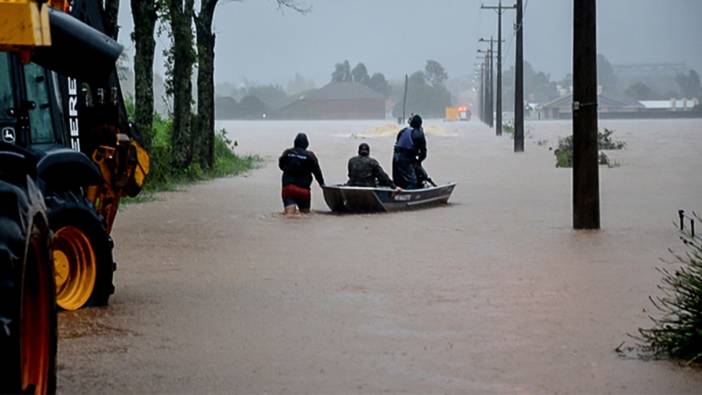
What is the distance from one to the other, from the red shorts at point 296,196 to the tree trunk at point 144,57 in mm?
7014

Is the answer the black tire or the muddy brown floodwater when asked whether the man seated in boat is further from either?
the black tire

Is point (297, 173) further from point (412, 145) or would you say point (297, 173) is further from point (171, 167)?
point (171, 167)

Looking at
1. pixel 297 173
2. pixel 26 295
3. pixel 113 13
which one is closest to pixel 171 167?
pixel 113 13

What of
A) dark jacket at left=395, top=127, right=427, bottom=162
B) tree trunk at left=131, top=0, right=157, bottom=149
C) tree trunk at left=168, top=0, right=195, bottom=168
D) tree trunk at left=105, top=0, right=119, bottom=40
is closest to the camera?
dark jacket at left=395, top=127, right=427, bottom=162

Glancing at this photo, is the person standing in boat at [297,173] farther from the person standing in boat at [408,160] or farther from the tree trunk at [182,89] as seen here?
the tree trunk at [182,89]

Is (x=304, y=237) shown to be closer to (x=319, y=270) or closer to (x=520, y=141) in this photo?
(x=319, y=270)

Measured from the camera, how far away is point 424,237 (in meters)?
20.9

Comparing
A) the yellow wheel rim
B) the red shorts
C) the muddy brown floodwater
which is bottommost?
the muddy brown floodwater

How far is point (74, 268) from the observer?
41.0 feet

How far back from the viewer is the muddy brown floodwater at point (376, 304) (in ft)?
32.1

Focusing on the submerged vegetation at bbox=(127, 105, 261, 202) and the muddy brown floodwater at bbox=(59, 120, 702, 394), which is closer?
the muddy brown floodwater at bbox=(59, 120, 702, 394)

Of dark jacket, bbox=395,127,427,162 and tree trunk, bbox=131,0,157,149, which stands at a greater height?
tree trunk, bbox=131,0,157,149

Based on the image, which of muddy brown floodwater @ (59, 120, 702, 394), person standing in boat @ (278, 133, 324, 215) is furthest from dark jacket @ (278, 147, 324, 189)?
muddy brown floodwater @ (59, 120, 702, 394)

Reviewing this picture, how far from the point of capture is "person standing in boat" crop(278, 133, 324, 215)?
2456cm
